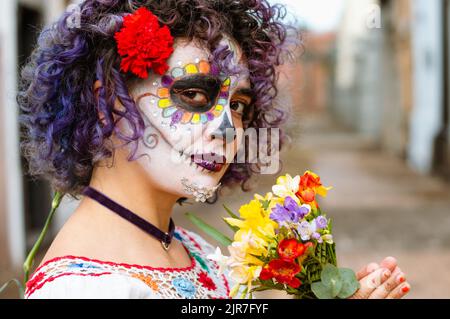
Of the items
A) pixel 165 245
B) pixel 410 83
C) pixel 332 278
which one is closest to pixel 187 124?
pixel 165 245

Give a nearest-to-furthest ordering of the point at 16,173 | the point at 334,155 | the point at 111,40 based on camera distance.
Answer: the point at 111,40
the point at 16,173
the point at 334,155

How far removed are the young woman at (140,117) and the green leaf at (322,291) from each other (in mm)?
123

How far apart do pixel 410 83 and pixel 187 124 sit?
56.9 feet

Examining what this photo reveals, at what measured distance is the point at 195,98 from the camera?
2.12 metres

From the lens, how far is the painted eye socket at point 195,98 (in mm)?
2119

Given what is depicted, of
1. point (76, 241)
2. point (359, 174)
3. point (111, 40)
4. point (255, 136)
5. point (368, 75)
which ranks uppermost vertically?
point (368, 75)

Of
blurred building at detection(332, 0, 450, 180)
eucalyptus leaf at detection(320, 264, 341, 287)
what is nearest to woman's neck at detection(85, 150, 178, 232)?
eucalyptus leaf at detection(320, 264, 341, 287)

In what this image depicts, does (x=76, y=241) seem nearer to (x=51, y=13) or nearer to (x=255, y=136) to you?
(x=255, y=136)

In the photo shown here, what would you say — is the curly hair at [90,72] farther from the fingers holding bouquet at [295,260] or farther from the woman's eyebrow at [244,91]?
the fingers holding bouquet at [295,260]

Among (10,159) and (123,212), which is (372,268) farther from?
(10,159)

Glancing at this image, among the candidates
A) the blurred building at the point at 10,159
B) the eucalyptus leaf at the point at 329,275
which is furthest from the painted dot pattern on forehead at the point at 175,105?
the blurred building at the point at 10,159

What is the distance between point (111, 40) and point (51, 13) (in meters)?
7.69

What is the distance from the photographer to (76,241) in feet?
6.37
